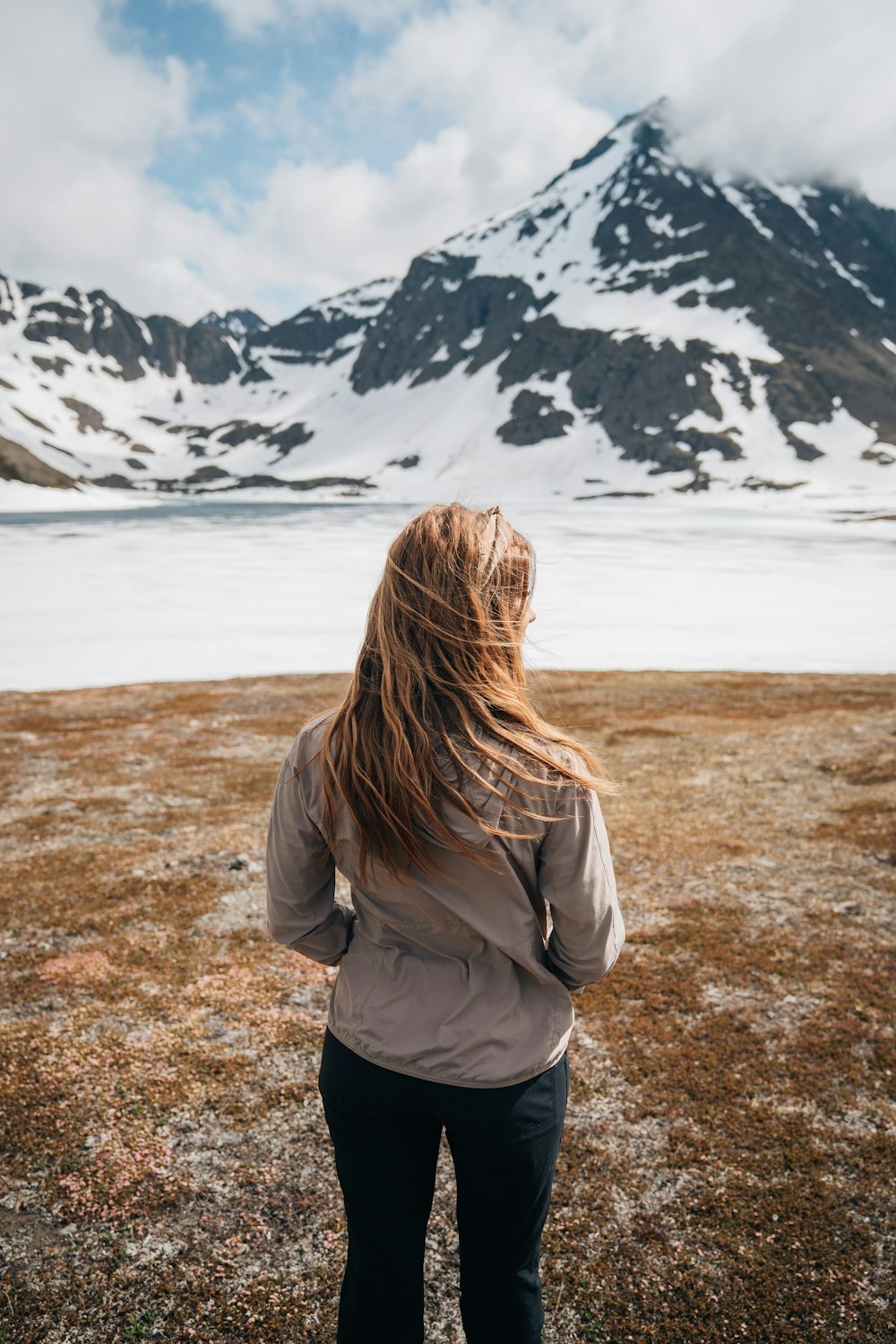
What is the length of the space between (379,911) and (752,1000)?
265 inches

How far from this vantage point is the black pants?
2.69 metres

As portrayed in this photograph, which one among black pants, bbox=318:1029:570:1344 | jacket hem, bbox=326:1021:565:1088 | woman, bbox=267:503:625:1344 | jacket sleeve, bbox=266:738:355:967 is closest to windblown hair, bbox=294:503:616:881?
woman, bbox=267:503:625:1344

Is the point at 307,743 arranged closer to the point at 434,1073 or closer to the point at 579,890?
the point at 579,890

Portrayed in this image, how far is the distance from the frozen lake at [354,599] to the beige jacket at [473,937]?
6.39 ft

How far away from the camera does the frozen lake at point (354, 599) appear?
122 ft

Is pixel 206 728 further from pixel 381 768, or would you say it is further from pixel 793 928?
pixel 381 768

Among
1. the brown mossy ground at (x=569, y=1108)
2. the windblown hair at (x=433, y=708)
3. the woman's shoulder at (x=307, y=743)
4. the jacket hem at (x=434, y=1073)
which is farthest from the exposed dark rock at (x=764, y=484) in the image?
the jacket hem at (x=434, y=1073)

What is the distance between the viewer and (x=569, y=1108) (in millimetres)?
6574

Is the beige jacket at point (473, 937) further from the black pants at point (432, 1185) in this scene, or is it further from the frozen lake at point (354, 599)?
the frozen lake at point (354, 599)

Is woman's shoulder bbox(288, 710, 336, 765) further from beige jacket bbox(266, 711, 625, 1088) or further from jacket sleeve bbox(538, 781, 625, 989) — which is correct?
jacket sleeve bbox(538, 781, 625, 989)

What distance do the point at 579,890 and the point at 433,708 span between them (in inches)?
32.6

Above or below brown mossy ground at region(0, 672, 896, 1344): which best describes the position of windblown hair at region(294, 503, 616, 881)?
above

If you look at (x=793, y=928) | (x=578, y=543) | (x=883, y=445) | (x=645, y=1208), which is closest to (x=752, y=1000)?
(x=793, y=928)

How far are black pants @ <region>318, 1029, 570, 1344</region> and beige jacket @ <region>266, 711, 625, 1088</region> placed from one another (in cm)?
9
